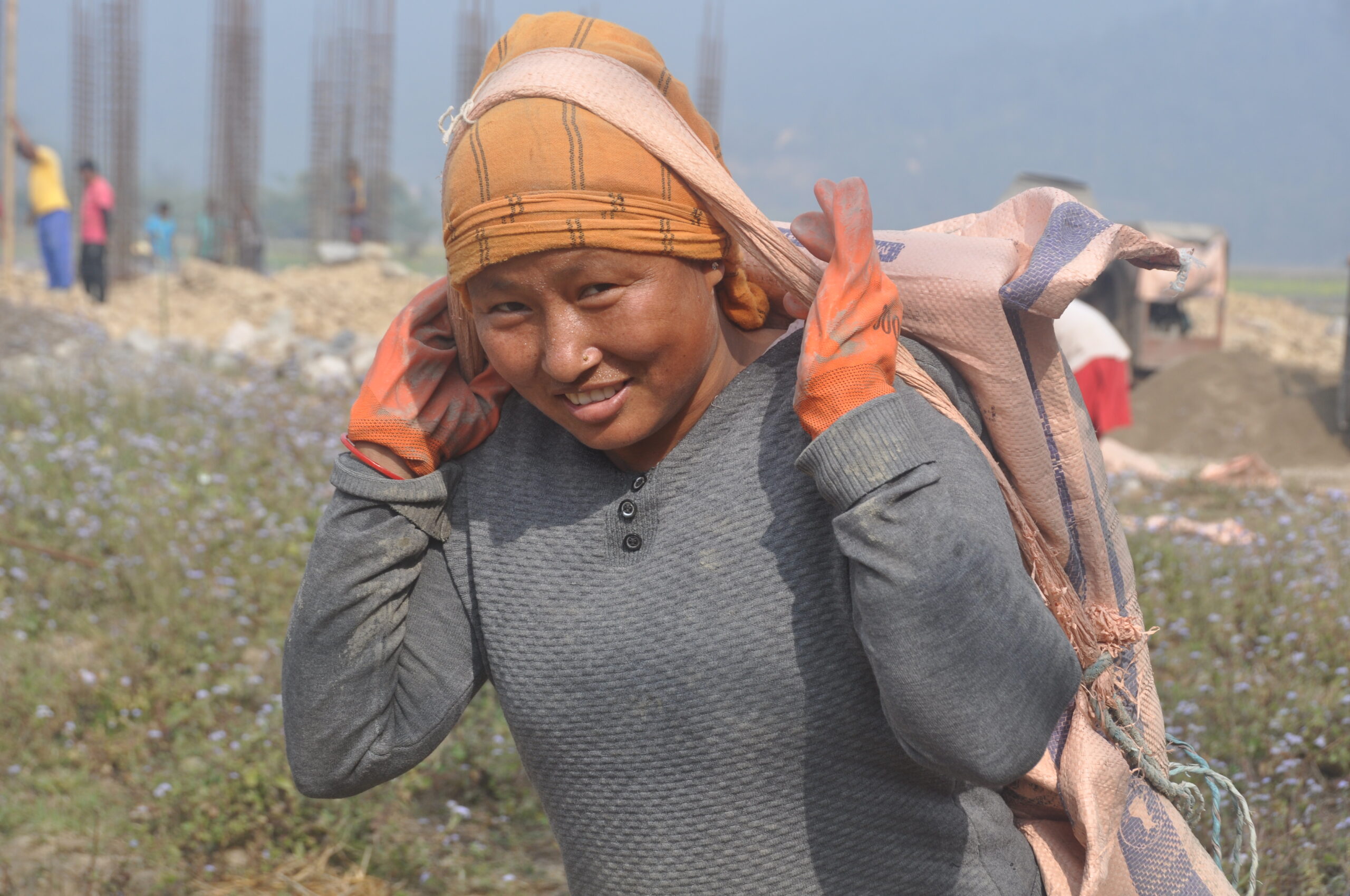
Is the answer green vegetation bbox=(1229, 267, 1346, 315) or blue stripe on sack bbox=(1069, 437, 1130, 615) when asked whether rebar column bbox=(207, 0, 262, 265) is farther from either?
green vegetation bbox=(1229, 267, 1346, 315)

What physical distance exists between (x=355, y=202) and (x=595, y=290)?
18614 mm

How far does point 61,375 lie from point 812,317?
257 inches

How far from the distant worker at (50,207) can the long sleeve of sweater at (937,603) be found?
13488 millimetres

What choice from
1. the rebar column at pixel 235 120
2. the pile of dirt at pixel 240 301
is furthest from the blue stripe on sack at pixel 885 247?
→ the rebar column at pixel 235 120

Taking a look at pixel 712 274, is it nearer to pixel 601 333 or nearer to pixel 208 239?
pixel 601 333

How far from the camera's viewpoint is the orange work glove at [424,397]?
4.76ft

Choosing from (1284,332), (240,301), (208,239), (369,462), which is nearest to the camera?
(369,462)

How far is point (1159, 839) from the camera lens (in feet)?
4.75

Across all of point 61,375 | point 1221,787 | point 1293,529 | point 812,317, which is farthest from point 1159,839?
point 61,375

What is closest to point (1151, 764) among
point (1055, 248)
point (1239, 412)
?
point (1055, 248)

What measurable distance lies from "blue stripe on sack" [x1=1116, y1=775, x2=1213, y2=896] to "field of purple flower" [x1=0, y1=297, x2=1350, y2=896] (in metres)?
1.04

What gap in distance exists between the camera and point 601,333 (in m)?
1.29

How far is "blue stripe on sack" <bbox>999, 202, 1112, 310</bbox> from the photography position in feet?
4.44

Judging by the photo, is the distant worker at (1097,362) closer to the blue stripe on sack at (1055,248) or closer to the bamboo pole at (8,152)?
the blue stripe on sack at (1055,248)
